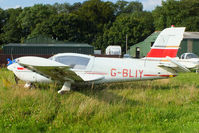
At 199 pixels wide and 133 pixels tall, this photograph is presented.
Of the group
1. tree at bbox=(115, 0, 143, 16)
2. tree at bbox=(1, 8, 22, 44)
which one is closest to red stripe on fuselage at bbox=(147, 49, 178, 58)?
tree at bbox=(1, 8, 22, 44)

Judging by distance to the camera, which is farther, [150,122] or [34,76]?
[34,76]

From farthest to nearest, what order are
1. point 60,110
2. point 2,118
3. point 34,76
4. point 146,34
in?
point 146,34, point 34,76, point 60,110, point 2,118

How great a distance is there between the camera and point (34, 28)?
50000mm

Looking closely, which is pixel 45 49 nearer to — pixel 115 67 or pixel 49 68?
pixel 115 67

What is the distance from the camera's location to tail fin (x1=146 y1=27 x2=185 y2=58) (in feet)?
23.5

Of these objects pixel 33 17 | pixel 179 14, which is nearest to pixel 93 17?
pixel 33 17

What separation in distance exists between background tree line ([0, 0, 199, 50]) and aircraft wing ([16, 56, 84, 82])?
40.6 m

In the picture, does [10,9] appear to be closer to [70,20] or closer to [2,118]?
[70,20]

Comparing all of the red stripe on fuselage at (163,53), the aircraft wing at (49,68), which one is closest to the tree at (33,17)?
the red stripe on fuselage at (163,53)

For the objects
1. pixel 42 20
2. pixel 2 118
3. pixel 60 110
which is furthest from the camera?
pixel 42 20

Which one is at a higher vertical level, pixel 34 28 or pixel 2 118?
pixel 34 28

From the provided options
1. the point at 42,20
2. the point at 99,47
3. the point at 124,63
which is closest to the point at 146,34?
the point at 99,47

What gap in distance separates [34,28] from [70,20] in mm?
10082

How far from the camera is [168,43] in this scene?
7.32 metres
